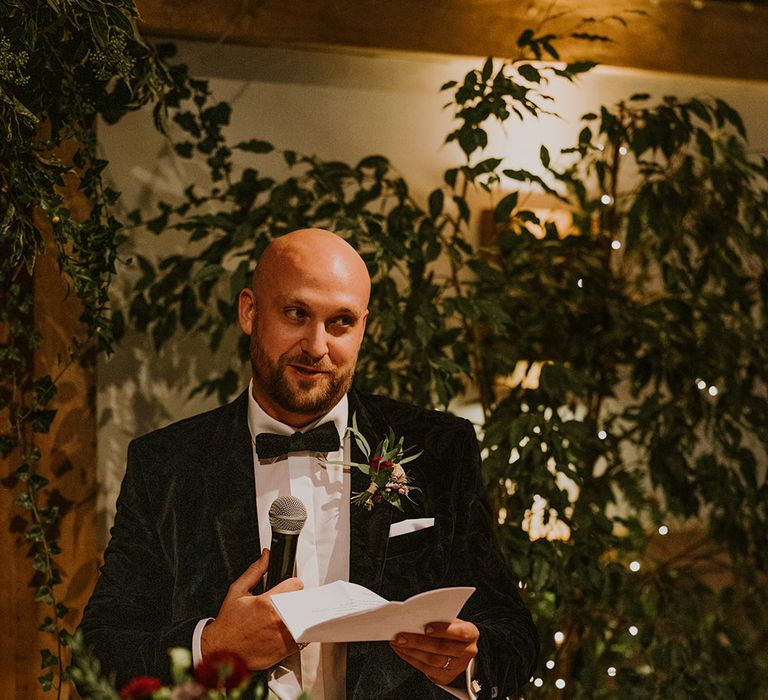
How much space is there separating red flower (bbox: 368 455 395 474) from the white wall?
50.9 inches

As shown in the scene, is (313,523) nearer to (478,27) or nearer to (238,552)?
(238,552)

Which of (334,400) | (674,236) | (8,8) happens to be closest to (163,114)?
(8,8)

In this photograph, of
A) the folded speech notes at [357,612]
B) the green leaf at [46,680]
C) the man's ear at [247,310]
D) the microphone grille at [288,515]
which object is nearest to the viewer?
the folded speech notes at [357,612]

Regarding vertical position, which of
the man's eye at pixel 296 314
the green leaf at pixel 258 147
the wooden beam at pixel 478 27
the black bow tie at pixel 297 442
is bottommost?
the black bow tie at pixel 297 442

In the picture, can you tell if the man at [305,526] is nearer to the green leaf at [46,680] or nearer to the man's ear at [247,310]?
A: the man's ear at [247,310]

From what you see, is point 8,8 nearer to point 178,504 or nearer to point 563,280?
point 178,504

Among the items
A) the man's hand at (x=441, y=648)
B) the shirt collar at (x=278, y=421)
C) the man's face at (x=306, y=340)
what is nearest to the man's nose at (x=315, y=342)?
the man's face at (x=306, y=340)

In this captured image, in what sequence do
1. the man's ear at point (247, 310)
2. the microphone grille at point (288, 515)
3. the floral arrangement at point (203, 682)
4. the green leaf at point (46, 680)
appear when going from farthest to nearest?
the green leaf at point (46, 680) < the man's ear at point (247, 310) < the microphone grille at point (288, 515) < the floral arrangement at point (203, 682)

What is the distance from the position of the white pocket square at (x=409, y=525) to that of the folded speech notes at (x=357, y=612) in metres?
0.23

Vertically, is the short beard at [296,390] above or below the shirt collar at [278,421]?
above

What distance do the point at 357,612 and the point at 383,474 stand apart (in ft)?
1.22

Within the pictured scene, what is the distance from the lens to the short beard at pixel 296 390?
1786mm

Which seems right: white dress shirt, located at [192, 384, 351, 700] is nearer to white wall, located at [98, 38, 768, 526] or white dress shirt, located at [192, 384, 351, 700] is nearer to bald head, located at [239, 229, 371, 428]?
bald head, located at [239, 229, 371, 428]

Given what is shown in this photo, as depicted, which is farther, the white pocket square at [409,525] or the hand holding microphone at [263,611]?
the white pocket square at [409,525]
